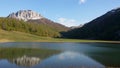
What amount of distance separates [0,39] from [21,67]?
126 meters

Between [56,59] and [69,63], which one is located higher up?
[56,59]

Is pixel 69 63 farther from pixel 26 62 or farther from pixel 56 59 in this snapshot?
pixel 26 62

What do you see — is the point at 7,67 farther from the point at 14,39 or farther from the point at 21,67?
the point at 14,39

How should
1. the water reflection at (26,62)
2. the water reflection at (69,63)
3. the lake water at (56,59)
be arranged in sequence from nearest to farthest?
the water reflection at (69,63) → the lake water at (56,59) → the water reflection at (26,62)

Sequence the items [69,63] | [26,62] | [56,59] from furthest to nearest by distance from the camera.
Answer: [56,59] → [26,62] → [69,63]

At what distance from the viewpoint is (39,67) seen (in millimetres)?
39000

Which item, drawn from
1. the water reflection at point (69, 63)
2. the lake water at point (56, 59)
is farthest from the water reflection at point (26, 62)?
the water reflection at point (69, 63)

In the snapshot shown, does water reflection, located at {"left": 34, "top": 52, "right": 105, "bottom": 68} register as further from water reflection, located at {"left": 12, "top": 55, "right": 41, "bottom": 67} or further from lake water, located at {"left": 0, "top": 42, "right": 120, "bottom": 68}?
water reflection, located at {"left": 12, "top": 55, "right": 41, "bottom": 67}

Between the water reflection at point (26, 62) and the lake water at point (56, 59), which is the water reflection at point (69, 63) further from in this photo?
the water reflection at point (26, 62)

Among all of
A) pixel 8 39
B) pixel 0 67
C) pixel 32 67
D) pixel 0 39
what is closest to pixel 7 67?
pixel 0 67

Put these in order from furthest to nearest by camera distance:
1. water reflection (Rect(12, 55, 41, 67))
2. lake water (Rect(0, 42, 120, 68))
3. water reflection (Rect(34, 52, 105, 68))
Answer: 1. water reflection (Rect(12, 55, 41, 67))
2. lake water (Rect(0, 42, 120, 68))
3. water reflection (Rect(34, 52, 105, 68))

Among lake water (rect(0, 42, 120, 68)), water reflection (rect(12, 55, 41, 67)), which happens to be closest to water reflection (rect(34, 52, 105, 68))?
lake water (rect(0, 42, 120, 68))

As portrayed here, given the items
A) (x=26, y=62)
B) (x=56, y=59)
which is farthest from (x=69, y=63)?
(x=26, y=62)

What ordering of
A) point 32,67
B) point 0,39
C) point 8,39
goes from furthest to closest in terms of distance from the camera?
point 8,39
point 0,39
point 32,67
